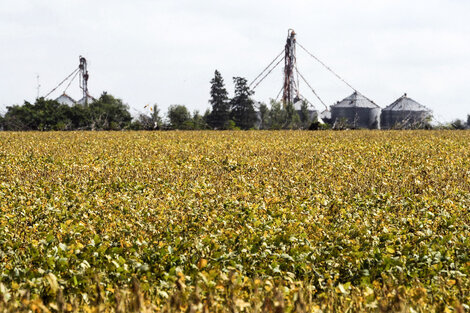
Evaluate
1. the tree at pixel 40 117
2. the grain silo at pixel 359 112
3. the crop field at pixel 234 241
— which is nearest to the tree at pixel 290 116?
the grain silo at pixel 359 112

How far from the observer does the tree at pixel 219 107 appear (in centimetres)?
6619

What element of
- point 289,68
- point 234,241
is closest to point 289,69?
point 289,68

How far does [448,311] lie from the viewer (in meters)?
4.80

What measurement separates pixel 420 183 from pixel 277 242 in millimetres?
7166

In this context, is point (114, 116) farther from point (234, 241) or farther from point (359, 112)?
point (234, 241)

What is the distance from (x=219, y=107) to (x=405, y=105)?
31730mm

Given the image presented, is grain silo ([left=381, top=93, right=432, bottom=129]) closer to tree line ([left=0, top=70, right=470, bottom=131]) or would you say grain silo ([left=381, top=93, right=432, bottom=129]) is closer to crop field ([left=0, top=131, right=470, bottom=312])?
tree line ([left=0, top=70, right=470, bottom=131])

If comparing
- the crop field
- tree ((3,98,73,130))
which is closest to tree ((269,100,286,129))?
tree ((3,98,73,130))

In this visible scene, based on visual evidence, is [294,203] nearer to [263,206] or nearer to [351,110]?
[263,206]

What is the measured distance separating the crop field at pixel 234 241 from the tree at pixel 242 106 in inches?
2031

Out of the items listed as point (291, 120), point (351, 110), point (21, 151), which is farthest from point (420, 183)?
point (351, 110)

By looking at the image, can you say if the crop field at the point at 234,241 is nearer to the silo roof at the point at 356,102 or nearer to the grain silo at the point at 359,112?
the grain silo at the point at 359,112

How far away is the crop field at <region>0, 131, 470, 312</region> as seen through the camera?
5.11 metres

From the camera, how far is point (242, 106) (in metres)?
67.1
